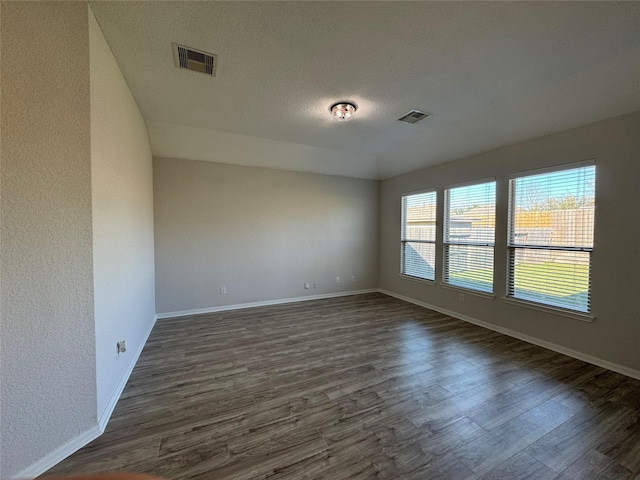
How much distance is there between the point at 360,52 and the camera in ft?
6.62

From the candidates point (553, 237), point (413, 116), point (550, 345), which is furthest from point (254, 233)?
point (550, 345)

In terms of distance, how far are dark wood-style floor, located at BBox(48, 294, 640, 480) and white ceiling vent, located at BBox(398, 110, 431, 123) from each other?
2935 mm

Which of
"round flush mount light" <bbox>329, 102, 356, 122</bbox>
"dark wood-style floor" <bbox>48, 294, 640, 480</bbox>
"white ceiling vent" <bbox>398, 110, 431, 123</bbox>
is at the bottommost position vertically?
"dark wood-style floor" <bbox>48, 294, 640, 480</bbox>

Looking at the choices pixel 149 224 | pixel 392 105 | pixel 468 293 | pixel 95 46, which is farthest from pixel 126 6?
pixel 468 293

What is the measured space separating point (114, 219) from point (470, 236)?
15.3 ft

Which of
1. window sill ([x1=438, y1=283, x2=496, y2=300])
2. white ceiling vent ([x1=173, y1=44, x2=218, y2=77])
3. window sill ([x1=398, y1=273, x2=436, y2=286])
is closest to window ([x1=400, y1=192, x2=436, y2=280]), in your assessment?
window sill ([x1=398, y1=273, x2=436, y2=286])

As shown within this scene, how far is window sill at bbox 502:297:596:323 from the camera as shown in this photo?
2.79 m

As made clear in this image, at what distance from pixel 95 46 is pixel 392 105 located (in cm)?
269

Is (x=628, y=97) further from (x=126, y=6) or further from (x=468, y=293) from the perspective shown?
(x=126, y=6)

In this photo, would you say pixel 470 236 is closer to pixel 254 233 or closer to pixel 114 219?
pixel 254 233

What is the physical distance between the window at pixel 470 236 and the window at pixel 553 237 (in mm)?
307

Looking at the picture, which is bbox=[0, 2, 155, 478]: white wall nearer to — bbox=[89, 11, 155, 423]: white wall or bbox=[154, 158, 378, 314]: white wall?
bbox=[89, 11, 155, 423]: white wall

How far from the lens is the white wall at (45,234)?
4.26ft

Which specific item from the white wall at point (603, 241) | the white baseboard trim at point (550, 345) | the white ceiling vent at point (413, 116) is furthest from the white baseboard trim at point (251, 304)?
the white ceiling vent at point (413, 116)
